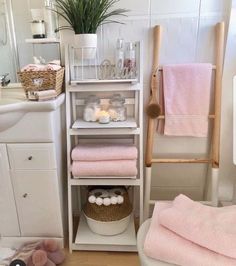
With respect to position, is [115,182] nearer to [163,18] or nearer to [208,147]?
[208,147]

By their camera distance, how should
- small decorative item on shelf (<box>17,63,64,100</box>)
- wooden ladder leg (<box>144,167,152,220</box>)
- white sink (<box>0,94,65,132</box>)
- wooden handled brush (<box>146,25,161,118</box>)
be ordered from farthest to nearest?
wooden ladder leg (<box>144,167,152,220</box>) < wooden handled brush (<box>146,25,161,118</box>) < small decorative item on shelf (<box>17,63,64,100</box>) < white sink (<box>0,94,65,132</box>)

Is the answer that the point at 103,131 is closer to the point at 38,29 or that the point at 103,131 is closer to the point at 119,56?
the point at 119,56

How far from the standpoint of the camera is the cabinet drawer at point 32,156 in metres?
1.14

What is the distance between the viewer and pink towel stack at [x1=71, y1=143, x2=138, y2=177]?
3.92ft

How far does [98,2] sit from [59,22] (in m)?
0.26

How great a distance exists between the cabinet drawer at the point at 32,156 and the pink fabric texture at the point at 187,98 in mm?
627

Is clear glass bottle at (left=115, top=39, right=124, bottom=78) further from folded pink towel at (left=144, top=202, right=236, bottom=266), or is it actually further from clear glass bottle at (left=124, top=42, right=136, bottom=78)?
folded pink towel at (left=144, top=202, right=236, bottom=266)

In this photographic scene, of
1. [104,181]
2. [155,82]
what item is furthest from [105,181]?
[155,82]

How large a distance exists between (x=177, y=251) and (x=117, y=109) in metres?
0.73

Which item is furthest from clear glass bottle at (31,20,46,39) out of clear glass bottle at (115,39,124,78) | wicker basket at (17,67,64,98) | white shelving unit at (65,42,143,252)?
clear glass bottle at (115,39,124,78)

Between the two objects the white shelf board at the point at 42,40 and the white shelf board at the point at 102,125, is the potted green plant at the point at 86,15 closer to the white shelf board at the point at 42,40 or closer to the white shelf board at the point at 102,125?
the white shelf board at the point at 42,40

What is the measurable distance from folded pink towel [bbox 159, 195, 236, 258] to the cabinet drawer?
1.91 ft

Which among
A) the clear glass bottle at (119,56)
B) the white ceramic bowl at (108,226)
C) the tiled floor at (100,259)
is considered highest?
the clear glass bottle at (119,56)

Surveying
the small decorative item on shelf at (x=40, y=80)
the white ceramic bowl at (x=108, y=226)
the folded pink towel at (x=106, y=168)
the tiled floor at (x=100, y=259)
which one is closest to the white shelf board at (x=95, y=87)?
the small decorative item on shelf at (x=40, y=80)
